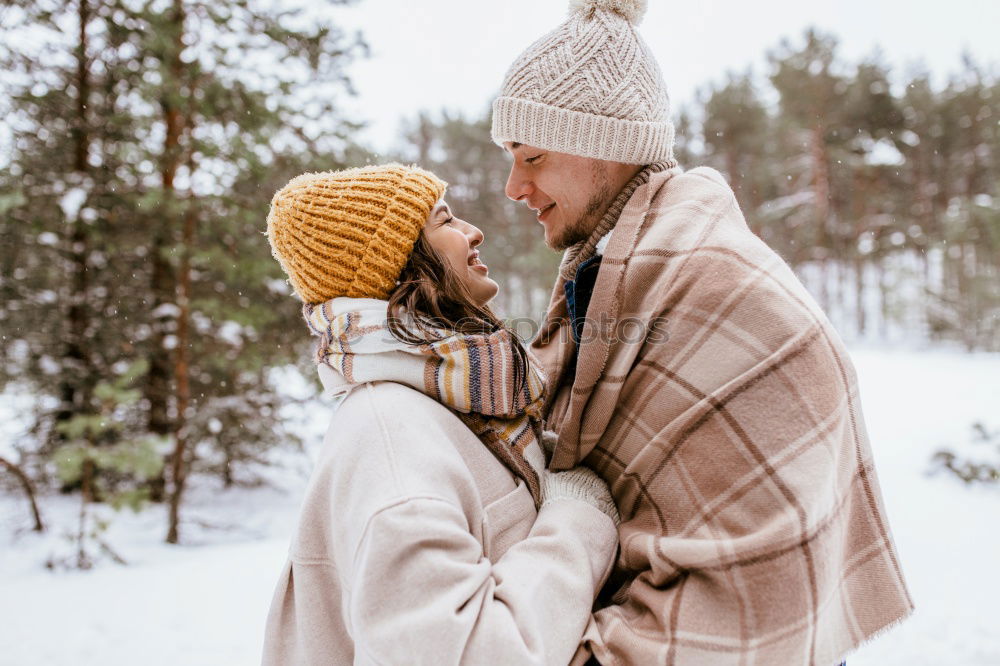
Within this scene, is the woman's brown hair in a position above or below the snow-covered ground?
above

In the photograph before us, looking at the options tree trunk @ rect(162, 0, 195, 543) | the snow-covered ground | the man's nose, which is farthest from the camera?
tree trunk @ rect(162, 0, 195, 543)

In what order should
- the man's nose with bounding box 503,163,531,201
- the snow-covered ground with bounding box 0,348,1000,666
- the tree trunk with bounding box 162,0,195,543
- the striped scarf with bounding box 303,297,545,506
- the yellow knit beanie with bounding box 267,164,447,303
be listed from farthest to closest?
the tree trunk with bounding box 162,0,195,543, the snow-covered ground with bounding box 0,348,1000,666, the man's nose with bounding box 503,163,531,201, the yellow knit beanie with bounding box 267,164,447,303, the striped scarf with bounding box 303,297,545,506

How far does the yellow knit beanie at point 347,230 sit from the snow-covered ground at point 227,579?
3848 millimetres

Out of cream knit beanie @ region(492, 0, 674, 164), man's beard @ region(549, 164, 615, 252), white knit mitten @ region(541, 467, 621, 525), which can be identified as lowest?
white knit mitten @ region(541, 467, 621, 525)

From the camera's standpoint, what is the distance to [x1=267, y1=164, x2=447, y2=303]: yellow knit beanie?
1.49m

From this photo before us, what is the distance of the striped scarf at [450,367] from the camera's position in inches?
53.6

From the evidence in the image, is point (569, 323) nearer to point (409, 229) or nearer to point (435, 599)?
point (409, 229)

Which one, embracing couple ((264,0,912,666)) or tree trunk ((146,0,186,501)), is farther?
tree trunk ((146,0,186,501))

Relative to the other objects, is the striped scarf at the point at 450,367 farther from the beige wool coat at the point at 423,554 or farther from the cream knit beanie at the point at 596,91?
the cream knit beanie at the point at 596,91

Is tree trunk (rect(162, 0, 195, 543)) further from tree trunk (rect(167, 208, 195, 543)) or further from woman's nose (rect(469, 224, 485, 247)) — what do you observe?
woman's nose (rect(469, 224, 485, 247))

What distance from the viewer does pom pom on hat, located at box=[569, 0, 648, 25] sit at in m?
1.79

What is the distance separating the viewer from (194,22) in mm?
6777

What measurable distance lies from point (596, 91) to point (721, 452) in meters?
1.08

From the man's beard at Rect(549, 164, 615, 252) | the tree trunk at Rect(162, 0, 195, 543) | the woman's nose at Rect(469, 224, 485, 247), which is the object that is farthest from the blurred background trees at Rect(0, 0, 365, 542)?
the man's beard at Rect(549, 164, 615, 252)
